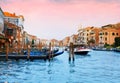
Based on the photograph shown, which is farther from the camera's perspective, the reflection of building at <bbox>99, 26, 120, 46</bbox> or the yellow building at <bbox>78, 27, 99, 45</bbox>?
the yellow building at <bbox>78, 27, 99, 45</bbox>

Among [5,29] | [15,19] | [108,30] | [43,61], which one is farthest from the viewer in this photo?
[108,30]

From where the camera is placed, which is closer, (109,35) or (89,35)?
(109,35)

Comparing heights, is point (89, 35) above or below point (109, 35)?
above

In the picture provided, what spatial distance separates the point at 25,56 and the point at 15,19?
164ft

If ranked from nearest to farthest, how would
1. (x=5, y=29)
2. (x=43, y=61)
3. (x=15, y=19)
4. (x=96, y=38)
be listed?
1. (x=43, y=61)
2. (x=5, y=29)
3. (x=15, y=19)
4. (x=96, y=38)

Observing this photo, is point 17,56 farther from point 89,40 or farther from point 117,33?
point 89,40

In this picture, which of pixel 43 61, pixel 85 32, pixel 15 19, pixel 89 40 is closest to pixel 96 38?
pixel 89 40

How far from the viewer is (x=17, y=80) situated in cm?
2391

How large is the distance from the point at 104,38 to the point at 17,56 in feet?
341

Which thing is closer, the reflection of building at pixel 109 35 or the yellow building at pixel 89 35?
the reflection of building at pixel 109 35

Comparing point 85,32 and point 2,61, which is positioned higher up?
point 85,32

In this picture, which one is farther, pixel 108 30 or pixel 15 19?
pixel 108 30

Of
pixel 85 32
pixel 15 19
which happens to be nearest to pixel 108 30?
pixel 85 32

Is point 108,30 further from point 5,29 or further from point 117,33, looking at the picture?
point 5,29
